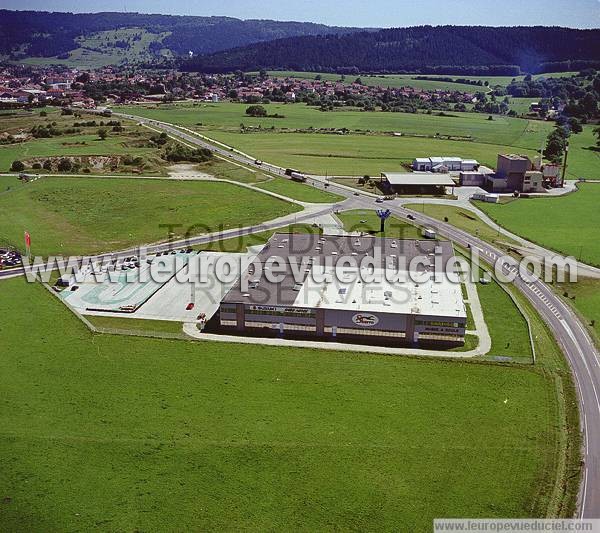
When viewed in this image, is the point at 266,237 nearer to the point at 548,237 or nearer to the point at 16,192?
the point at 548,237

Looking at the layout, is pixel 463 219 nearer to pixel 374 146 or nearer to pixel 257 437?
pixel 374 146

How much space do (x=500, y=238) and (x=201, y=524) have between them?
73.9 m

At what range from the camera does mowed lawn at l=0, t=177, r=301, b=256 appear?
305 ft

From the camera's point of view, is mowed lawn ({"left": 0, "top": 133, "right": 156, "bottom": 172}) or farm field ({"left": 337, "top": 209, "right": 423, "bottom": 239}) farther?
mowed lawn ({"left": 0, "top": 133, "right": 156, "bottom": 172})

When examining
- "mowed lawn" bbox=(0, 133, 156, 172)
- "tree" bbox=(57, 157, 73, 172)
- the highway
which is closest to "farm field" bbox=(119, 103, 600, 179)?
the highway

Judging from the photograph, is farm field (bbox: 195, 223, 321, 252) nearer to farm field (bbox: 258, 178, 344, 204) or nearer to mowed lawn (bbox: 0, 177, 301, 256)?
mowed lawn (bbox: 0, 177, 301, 256)

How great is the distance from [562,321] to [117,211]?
77894mm

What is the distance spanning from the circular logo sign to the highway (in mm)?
19435

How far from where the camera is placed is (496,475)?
41312 mm

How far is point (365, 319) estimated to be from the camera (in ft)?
198

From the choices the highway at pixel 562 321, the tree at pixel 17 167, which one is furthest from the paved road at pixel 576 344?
the tree at pixel 17 167

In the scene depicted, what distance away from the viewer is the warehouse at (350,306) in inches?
2365

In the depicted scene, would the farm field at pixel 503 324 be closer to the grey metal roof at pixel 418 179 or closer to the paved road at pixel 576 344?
the paved road at pixel 576 344

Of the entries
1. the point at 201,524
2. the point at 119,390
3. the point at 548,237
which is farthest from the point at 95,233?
the point at 548,237
